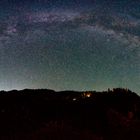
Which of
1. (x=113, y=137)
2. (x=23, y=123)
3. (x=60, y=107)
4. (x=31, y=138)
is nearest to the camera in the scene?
(x=31, y=138)

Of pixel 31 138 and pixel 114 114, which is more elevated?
pixel 114 114

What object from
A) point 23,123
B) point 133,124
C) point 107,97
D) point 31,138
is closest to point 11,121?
point 23,123

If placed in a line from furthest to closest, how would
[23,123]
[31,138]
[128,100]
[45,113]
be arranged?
[128,100], [45,113], [23,123], [31,138]

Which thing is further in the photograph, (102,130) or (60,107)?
(60,107)

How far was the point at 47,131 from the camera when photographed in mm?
15734

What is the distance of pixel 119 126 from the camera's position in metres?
23.0

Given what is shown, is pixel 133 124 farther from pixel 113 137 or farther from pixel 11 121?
pixel 11 121

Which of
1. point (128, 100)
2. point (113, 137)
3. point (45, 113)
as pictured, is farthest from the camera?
point (128, 100)

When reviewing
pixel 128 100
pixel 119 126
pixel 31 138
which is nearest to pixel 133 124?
pixel 119 126

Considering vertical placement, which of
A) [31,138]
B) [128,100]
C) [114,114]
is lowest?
[31,138]

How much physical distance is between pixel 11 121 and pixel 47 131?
36.4 ft

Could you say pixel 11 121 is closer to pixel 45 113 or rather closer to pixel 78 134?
pixel 45 113

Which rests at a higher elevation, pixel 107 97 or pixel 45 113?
pixel 107 97

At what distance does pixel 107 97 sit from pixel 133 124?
25504 mm
